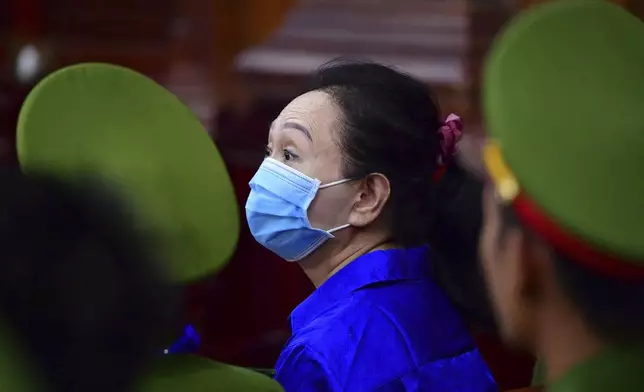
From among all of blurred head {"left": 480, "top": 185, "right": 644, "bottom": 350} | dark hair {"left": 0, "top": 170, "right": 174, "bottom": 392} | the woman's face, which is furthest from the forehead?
dark hair {"left": 0, "top": 170, "right": 174, "bottom": 392}

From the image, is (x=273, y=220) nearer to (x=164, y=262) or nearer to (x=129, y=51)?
(x=164, y=262)

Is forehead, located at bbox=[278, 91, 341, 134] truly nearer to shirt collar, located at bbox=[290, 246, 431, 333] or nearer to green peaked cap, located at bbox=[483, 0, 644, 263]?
shirt collar, located at bbox=[290, 246, 431, 333]

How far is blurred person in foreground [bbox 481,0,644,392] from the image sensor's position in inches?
30.3

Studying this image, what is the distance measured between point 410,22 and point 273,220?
4.88 feet

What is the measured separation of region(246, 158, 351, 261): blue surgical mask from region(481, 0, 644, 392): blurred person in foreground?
527mm

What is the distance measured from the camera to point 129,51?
304cm

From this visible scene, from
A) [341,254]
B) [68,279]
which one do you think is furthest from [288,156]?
[68,279]

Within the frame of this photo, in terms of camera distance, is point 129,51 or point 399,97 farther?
point 129,51

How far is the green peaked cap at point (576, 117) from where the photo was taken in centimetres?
77

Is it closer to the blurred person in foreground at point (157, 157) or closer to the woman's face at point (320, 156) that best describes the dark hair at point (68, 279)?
the blurred person in foreground at point (157, 157)

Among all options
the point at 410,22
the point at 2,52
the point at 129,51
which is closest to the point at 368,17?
the point at 410,22

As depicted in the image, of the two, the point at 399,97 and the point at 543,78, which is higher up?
the point at 543,78

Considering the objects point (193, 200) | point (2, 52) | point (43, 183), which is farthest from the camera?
point (2, 52)

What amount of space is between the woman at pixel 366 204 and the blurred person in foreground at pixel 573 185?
443mm
